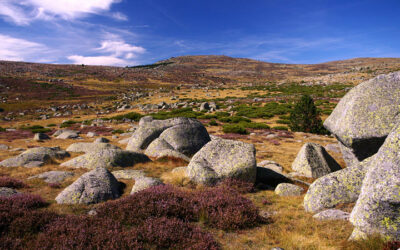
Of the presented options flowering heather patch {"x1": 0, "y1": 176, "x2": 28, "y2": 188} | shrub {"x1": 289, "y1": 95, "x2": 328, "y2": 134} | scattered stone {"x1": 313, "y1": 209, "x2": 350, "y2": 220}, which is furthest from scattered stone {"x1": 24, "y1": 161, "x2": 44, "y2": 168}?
shrub {"x1": 289, "y1": 95, "x2": 328, "y2": 134}

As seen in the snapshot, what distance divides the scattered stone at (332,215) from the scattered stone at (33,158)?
48.7ft

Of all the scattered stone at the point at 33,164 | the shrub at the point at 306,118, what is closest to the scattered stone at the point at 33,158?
the scattered stone at the point at 33,164

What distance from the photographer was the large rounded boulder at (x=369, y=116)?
24.8 ft

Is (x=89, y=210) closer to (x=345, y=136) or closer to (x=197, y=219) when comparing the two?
(x=197, y=219)

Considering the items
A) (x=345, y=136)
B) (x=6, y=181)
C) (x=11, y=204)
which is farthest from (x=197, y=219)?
(x=6, y=181)

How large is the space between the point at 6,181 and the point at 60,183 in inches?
75.9

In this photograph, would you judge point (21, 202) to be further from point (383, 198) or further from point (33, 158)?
point (383, 198)

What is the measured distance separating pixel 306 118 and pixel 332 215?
2430 cm

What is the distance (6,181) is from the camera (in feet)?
28.6

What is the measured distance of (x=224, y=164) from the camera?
968 cm

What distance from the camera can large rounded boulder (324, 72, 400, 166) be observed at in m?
7.55

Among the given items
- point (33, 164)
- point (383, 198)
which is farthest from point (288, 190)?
point (33, 164)

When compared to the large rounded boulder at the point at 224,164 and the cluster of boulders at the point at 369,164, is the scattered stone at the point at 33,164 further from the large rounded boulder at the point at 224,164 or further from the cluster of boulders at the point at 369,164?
the cluster of boulders at the point at 369,164

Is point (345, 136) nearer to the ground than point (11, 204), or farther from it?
farther from it
